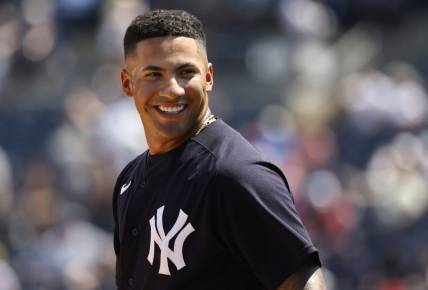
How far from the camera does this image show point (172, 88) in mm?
3113

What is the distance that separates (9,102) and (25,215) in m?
2.82

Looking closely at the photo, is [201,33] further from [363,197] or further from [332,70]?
[332,70]

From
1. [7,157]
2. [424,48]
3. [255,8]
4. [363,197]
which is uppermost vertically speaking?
[255,8]

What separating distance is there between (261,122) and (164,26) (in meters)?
6.99

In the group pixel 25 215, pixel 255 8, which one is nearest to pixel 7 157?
pixel 25 215

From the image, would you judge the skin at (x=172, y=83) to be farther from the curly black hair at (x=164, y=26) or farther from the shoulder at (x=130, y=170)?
the shoulder at (x=130, y=170)

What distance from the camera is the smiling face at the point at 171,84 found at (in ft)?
10.2

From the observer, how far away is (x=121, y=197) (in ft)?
11.5

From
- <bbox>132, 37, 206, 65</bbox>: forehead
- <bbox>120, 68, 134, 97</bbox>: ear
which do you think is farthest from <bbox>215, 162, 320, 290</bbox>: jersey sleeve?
<bbox>120, 68, 134, 97</bbox>: ear

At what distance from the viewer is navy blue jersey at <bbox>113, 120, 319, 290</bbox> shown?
287 cm

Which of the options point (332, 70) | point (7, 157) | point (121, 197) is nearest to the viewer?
point (121, 197)

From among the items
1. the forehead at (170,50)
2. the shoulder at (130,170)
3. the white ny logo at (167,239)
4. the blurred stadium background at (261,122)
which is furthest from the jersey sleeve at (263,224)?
the blurred stadium background at (261,122)

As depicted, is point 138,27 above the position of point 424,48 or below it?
below

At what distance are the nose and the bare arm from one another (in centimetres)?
68
